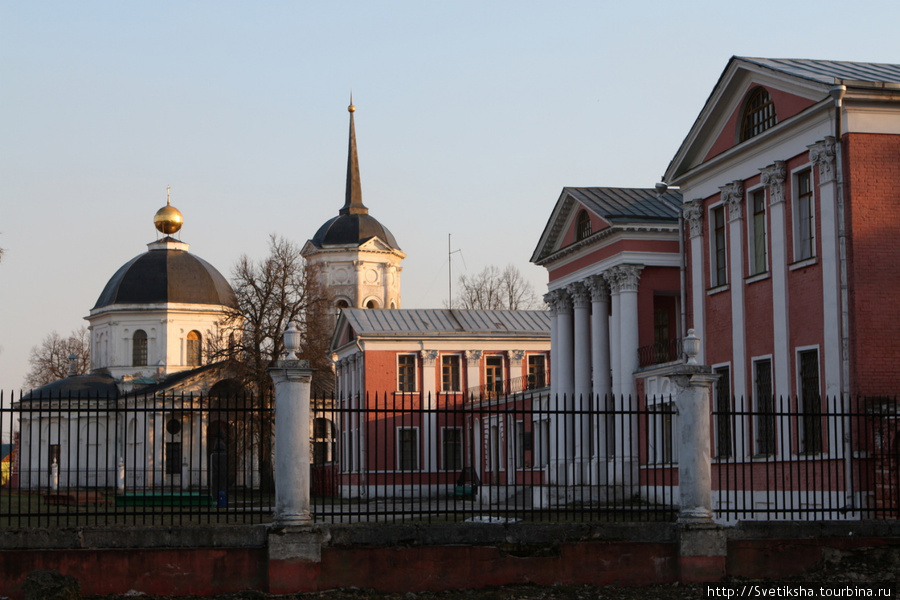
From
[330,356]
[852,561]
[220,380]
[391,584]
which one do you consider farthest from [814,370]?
[220,380]

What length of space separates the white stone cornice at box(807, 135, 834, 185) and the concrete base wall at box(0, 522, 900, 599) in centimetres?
969

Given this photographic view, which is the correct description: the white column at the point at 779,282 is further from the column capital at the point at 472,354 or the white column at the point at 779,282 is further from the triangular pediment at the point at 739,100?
the column capital at the point at 472,354

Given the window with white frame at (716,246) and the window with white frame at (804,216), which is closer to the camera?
the window with white frame at (804,216)

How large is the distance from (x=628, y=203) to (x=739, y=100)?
9.53 m

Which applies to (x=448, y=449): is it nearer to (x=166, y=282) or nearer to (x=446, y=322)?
(x=446, y=322)

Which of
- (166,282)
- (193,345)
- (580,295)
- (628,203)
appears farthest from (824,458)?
(166,282)

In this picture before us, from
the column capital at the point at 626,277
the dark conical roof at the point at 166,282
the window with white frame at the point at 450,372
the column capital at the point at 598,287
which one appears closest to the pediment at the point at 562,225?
the column capital at the point at 598,287

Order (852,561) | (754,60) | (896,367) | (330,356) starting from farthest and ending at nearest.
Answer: (330,356) < (754,60) < (896,367) < (852,561)

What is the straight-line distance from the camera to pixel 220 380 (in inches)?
2398

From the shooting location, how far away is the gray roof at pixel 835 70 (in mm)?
23156

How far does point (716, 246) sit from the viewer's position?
28.2 metres

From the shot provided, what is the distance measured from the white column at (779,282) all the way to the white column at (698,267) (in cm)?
317

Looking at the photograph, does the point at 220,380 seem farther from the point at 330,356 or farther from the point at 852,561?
the point at 852,561

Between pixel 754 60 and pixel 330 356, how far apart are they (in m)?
36.0
